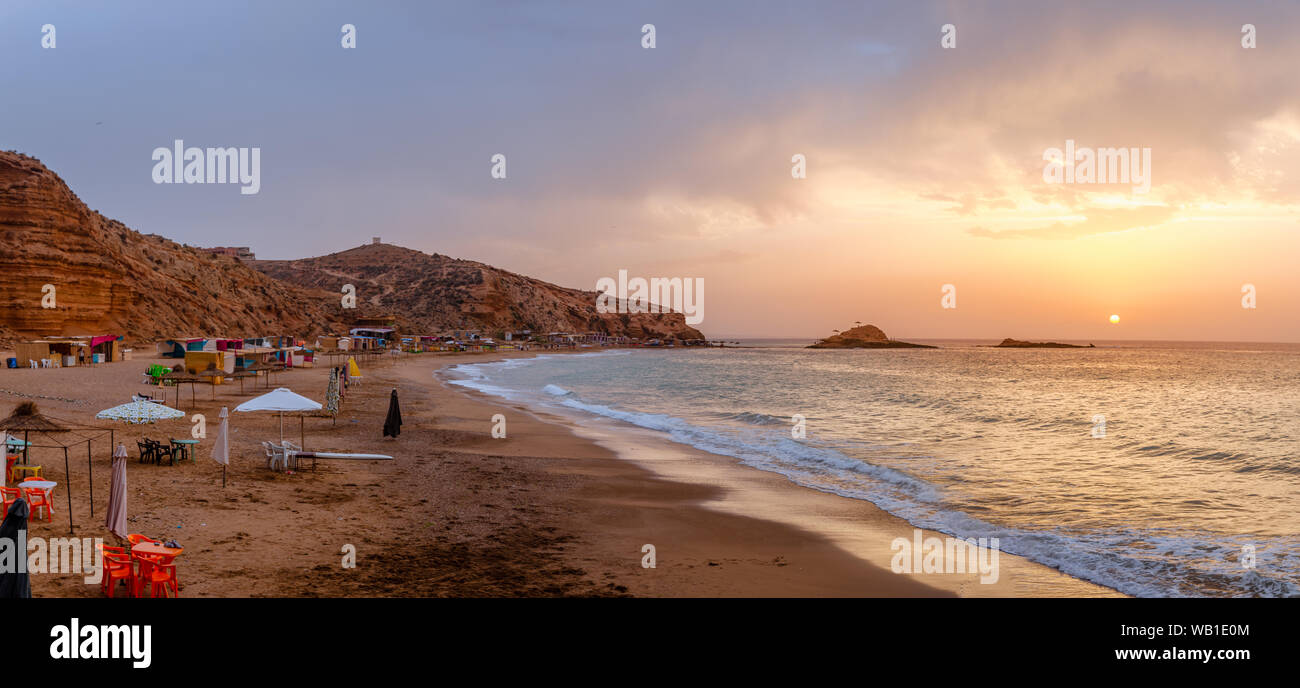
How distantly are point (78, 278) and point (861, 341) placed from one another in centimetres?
16856

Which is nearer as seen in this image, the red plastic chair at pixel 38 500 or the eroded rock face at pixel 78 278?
the red plastic chair at pixel 38 500

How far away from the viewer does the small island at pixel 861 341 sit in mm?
180875

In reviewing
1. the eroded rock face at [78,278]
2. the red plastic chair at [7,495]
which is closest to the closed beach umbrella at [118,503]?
the red plastic chair at [7,495]

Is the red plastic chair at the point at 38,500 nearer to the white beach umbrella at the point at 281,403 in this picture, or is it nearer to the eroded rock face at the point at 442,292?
the white beach umbrella at the point at 281,403

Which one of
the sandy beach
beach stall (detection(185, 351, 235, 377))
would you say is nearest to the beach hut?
beach stall (detection(185, 351, 235, 377))

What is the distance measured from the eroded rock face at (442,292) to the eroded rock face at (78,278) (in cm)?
3803

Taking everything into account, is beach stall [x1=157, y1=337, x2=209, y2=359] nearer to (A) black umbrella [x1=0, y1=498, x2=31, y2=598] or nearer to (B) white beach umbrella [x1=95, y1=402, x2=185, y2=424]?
(B) white beach umbrella [x1=95, y1=402, x2=185, y2=424]

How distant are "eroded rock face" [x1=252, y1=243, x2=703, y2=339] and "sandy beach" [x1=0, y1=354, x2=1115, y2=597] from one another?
86358mm

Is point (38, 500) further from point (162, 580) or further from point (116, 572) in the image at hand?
point (162, 580)

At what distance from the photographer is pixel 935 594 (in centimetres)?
770

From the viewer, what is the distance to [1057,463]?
17312mm

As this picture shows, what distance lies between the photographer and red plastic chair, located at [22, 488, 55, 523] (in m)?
8.44
